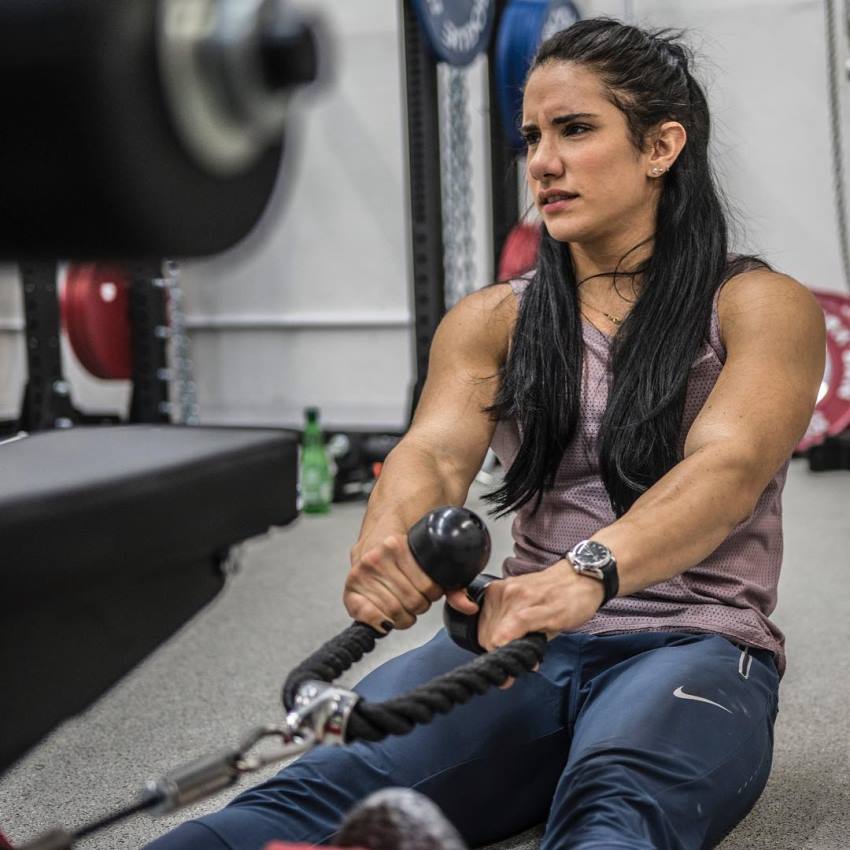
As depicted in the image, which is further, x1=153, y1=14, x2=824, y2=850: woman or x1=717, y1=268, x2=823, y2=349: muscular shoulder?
x1=717, y1=268, x2=823, y2=349: muscular shoulder

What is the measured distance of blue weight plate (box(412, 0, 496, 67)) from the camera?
10.3ft

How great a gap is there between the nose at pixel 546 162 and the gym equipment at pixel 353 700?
50cm

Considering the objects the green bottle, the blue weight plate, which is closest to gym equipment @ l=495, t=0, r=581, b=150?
the blue weight plate

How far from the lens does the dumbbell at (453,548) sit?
1058 millimetres

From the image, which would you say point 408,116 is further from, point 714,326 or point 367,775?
point 367,775

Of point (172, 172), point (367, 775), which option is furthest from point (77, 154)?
point (367, 775)

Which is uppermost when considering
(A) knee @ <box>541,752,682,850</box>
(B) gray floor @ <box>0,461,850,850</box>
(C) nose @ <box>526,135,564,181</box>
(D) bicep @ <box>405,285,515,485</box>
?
(C) nose @ <box>526,135,564,181</box>

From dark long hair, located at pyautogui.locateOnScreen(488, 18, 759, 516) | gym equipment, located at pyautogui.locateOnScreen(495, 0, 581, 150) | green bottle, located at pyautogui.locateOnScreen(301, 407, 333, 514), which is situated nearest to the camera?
dark long hair, located at pyautogui.locateOnScreen(488, 18, 759, 516)

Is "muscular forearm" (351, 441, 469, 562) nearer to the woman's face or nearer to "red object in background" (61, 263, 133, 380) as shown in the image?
the woman's face

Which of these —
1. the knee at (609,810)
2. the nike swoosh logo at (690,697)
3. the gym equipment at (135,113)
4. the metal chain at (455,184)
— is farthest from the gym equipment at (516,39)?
the gym equipment at (135,113)

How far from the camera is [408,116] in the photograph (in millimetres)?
3416

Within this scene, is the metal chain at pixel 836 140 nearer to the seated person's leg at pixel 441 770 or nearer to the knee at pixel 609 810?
the seated person's leg at pixel 441 770

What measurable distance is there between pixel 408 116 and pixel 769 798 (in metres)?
2.42

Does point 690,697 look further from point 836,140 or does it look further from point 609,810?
point 836,140
